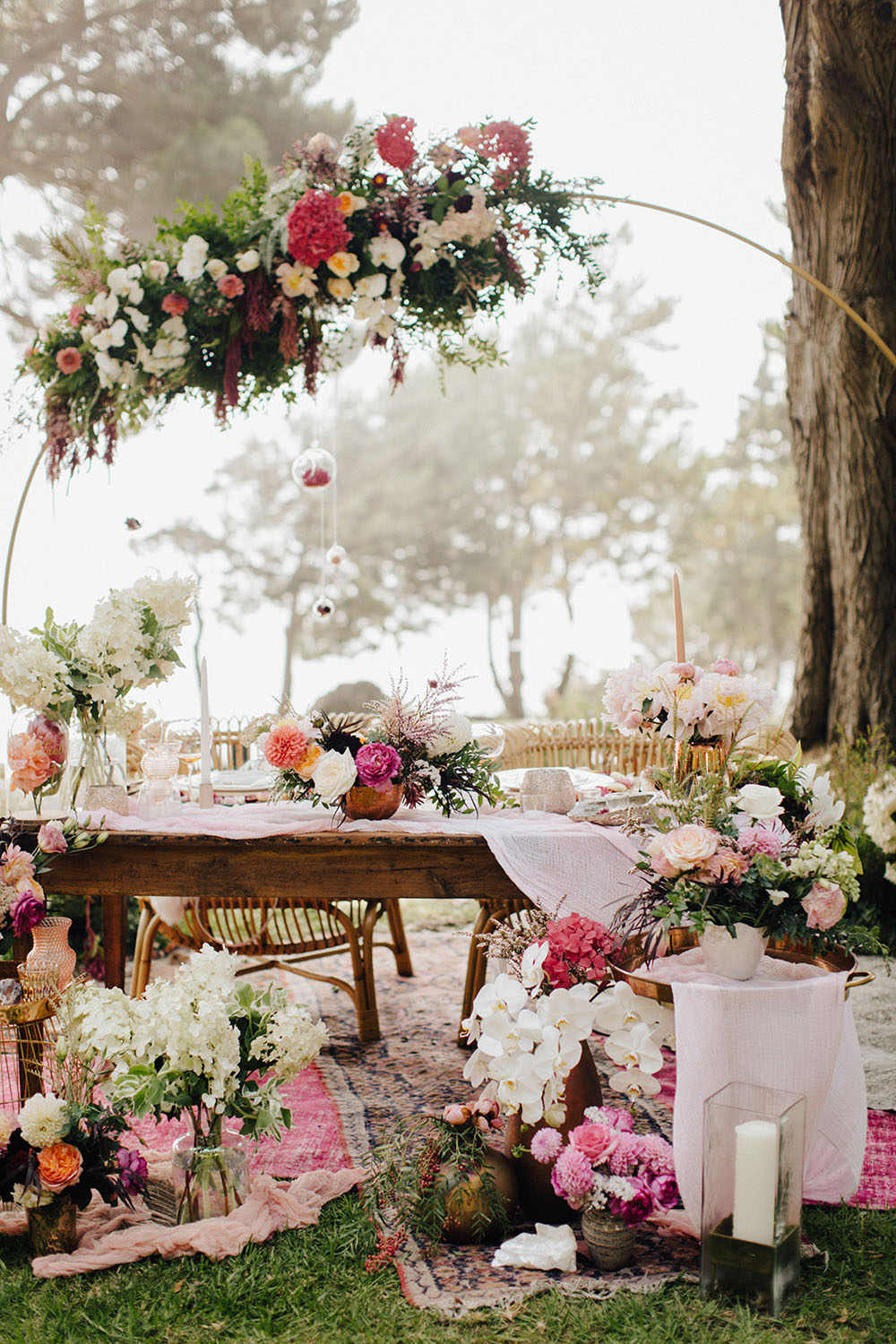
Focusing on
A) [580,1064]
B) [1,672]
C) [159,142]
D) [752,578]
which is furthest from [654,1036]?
[752,578]

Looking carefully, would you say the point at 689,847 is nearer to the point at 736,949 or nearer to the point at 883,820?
the point at 736,949

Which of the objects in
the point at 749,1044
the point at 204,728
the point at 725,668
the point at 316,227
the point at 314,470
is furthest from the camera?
the point at 314,470

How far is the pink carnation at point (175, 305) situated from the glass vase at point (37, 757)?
147cm

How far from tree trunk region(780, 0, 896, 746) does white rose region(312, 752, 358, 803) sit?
10.5ft

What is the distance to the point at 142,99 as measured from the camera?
277 inches

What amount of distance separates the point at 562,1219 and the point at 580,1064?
1.00ft

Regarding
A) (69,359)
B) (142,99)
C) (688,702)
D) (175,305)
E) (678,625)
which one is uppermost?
(142,99)

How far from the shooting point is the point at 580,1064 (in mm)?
2242

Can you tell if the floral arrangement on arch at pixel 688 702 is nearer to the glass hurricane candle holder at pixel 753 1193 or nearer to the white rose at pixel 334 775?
the white rose at pixel 334 775

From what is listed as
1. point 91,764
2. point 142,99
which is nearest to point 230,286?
point 91,764

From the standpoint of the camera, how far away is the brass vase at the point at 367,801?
253 centimetres

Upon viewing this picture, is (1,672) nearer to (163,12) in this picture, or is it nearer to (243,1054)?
(243,1054)

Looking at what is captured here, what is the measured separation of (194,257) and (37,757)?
5.58ft

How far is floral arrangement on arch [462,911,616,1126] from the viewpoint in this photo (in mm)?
2080
